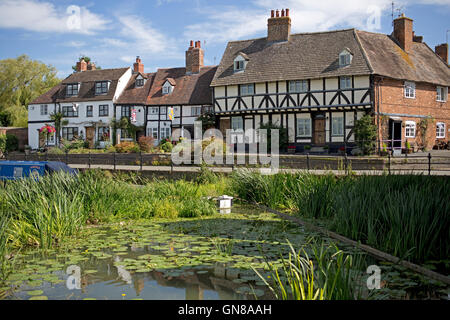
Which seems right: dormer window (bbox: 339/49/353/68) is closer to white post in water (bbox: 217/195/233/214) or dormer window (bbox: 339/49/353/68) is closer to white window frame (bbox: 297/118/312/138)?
A: white window frame (bbox: 297/118/312/138)

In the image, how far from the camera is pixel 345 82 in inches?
1112

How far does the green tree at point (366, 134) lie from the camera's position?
25828mm

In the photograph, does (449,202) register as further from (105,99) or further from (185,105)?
(105,99)

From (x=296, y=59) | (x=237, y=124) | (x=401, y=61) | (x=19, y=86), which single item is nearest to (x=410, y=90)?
(x=401, y=61)

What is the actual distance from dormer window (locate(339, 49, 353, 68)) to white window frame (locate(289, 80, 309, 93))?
265 centimetres

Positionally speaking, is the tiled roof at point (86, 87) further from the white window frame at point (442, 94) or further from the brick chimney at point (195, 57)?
the white window frame at point (442, 94)

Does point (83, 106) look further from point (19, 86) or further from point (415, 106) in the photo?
point (415, 106)

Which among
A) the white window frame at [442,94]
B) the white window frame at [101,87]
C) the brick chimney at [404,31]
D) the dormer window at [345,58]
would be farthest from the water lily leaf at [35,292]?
the white window frame at [101,87]

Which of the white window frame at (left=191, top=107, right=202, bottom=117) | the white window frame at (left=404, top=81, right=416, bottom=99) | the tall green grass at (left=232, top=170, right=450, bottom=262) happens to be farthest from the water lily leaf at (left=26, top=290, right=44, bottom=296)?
the white window frame at (left=191, top=107, right=202, bottom=117)

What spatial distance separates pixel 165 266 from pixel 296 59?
1045 inches

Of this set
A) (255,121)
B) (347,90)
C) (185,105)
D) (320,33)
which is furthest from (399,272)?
(185,105)

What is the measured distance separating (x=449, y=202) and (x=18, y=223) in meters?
7.28

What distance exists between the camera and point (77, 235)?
8.27m

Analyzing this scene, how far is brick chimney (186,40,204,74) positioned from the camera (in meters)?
39.2
